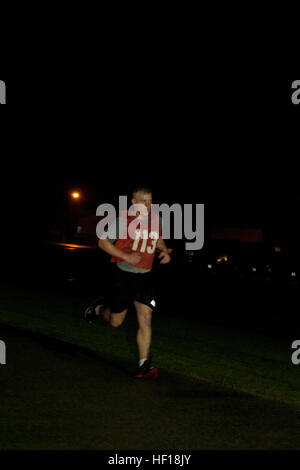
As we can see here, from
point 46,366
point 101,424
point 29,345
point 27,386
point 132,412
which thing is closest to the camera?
point 101,424

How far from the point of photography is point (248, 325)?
13562mm

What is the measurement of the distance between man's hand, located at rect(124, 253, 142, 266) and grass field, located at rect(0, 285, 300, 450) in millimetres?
1127

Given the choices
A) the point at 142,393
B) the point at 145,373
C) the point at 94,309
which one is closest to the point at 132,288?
the point at 145,373

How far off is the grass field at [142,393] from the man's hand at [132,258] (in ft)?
3.70

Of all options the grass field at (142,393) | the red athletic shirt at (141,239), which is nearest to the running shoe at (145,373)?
the grass field at (142,393)

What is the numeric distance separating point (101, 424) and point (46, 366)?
7.33 ft

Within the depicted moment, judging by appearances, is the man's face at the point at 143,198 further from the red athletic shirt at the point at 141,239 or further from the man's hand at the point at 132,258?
the man's hand at the point at 132,258

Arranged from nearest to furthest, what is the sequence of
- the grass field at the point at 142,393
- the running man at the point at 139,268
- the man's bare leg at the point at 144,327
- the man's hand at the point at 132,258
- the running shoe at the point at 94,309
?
the grass field at the point at 142,393 → the man's hand at the point at 132,258 → the running man at the point at 139,268 → the man's bare leg at the point at 144,327 → the running shoe at the point at 94,309

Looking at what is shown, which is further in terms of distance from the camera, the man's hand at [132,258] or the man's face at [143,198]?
the man's face at [143,198]

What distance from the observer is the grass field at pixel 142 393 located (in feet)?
16.6
